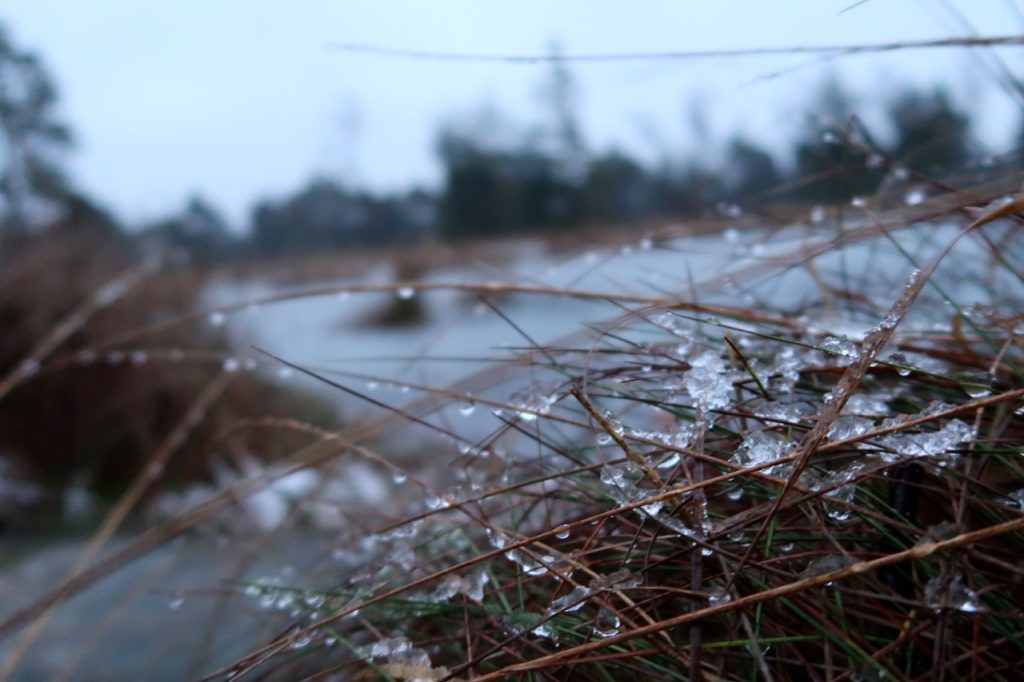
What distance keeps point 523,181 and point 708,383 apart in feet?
68.5

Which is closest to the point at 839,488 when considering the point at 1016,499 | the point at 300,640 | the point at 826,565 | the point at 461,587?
the point at 826,565

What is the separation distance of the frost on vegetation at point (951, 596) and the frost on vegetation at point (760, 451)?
0.19 metres

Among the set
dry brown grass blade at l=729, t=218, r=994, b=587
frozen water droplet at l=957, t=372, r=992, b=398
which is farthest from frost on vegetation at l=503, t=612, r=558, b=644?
frozen water droplet at l=957, t=372, r=992, b=398

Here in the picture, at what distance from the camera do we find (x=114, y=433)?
6.59 meters

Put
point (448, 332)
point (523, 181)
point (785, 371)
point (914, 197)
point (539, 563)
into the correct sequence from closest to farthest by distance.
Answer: point (539, 563) < point (785, 371) < point (914, 197) < point (448, 332) < point (523, 181)

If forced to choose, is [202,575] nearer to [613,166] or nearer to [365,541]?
[365,541]

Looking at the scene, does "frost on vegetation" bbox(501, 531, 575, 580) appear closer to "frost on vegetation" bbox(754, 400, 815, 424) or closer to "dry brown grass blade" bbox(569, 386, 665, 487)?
"dry brown grass blade" bbox(569, 386, 665, 487)

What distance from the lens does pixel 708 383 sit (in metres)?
1.06

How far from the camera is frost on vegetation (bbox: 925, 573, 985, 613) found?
31.1 inches

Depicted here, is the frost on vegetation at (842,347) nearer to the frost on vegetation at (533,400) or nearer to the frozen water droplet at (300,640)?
the frost on vegetation at (533,400)

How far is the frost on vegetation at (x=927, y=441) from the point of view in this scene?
89 cm

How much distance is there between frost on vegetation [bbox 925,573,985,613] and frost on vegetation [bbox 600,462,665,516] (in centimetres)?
27

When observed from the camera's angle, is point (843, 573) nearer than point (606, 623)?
Yes

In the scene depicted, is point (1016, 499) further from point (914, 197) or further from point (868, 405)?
point (914, 197)
